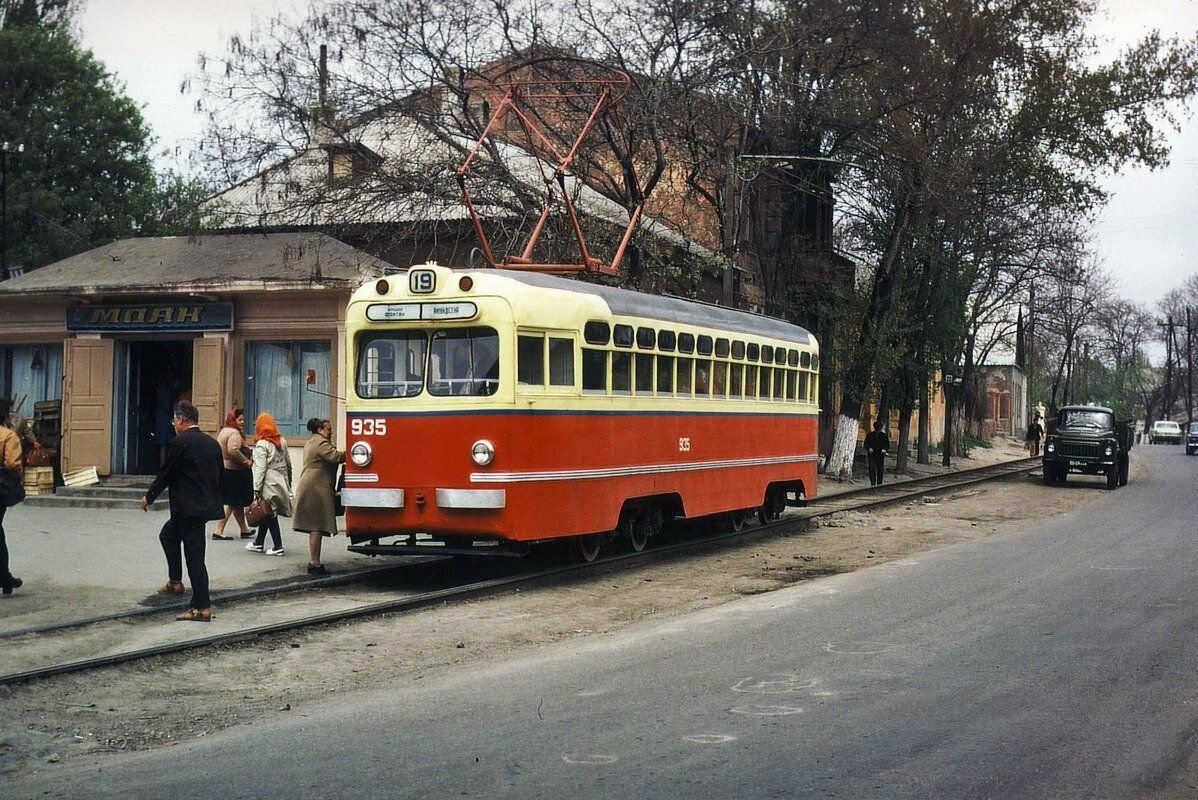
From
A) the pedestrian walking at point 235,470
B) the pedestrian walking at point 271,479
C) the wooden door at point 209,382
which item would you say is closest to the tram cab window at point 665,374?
the pedestrian walking at point 271,479

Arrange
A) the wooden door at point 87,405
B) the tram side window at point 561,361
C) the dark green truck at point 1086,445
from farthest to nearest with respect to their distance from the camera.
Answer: the dark green truck at point 1086,445 → the wooden door at point 87,405 → the tram side window at point 561,361

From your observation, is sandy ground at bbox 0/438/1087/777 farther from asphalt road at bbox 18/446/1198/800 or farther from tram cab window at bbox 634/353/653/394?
tram cab window at bbox 634/353/653/394

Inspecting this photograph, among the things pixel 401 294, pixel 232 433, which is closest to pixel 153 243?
pixel 232 433

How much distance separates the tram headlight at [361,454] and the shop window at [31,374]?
1324 centimetres

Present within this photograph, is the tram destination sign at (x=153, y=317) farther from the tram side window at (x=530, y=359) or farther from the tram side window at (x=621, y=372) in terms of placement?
the tram side window at (x=530, y=359)

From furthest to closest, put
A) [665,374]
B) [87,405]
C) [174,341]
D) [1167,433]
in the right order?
[1167,433] → [174,341] → [87,405] → [665,374]

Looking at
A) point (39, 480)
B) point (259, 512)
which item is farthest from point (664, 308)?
point (39, 480)

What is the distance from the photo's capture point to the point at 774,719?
698 centimetres

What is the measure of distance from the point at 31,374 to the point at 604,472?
15.0 metres

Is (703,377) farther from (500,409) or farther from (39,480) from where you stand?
(39,480)

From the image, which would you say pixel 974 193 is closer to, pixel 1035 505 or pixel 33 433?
pixel 1035 505

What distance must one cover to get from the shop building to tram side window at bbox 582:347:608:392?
8510 mm

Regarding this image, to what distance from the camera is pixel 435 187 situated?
73.4 ft

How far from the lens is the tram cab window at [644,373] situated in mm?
14141
